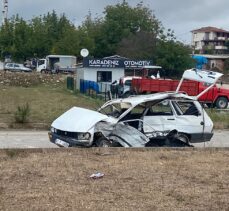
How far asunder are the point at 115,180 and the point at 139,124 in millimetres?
5135

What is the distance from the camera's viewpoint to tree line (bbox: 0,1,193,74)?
70438 mm

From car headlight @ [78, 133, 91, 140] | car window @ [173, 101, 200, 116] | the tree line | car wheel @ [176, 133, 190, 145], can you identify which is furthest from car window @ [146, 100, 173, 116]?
the tree line

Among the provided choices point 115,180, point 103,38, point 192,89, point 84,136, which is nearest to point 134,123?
point 84,136

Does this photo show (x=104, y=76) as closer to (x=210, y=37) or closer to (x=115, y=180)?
(x=115, y=180)

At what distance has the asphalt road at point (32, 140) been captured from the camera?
54.3ft

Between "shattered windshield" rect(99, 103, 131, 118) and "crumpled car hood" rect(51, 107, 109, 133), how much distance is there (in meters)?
0.56

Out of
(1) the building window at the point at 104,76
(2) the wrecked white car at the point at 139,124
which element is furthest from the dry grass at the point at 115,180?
(1) the building window at the point at 104,76

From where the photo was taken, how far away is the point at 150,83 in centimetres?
3775

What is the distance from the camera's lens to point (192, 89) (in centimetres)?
3438

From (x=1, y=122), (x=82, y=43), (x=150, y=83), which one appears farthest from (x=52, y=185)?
(x=82, y=43)

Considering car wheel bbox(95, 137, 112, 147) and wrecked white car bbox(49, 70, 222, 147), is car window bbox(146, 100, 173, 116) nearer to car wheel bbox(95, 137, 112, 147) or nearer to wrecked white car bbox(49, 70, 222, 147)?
wrecked white car bbox(49, 70, 222, 147)

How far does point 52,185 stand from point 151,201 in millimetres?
1609

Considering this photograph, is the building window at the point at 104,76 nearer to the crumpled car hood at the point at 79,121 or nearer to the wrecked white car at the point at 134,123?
the wrecked white car at the point at 134,123

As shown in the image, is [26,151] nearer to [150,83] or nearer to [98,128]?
[98,128]
